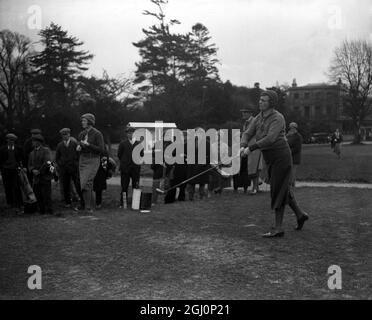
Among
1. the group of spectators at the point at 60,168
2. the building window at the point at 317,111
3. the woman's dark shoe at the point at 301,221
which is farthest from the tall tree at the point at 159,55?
the building window at the point at 317,111

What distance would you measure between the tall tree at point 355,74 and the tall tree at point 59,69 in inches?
433

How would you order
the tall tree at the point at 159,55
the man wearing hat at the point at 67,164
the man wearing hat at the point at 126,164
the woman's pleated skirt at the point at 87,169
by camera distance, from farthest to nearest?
the tall tree at the point at 159,55 → the man wearing hat at the point at 126,164 → the man wearing hat at the point at 67,164 → the woman's pleated skirt at the point at 87,169

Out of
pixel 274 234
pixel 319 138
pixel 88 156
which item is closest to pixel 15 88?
pixel 88 156

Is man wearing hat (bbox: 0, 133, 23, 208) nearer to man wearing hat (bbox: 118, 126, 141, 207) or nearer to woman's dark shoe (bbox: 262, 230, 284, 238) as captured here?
man wearing hat (bbox: 118, 126, 141, 207)

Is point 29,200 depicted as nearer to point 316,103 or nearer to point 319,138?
point 319,138

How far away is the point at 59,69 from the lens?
23.4 m

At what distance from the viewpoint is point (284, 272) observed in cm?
454

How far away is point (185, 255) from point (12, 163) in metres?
6.03

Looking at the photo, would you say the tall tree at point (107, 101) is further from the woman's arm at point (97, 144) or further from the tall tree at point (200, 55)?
the woman's arm at point (97, 144)

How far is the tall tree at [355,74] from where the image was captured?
91.4 feet

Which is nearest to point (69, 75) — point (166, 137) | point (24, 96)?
point (24, 96)
